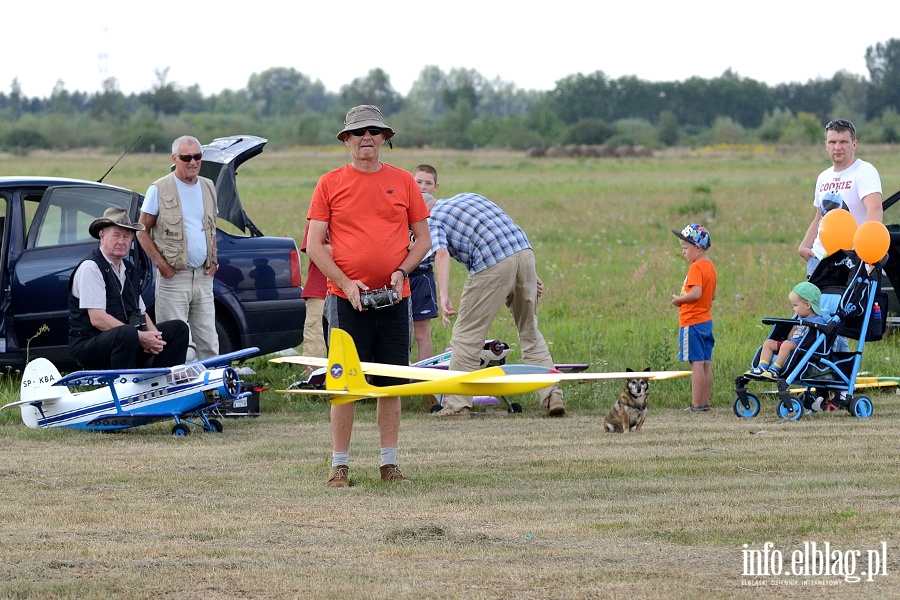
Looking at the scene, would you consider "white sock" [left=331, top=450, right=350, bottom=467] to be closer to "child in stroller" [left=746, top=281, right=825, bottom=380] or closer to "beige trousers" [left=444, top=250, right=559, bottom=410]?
"beige trousers" [left=444, top=250, right=559, bottom=410]

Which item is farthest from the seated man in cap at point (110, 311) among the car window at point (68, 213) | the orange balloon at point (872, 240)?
the orange balloon at point (872, 240)

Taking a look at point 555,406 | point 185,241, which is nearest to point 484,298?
point 555,406

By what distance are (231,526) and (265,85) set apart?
16678 centimetres

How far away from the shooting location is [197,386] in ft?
24.6

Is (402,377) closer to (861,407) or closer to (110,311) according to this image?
(110,311)

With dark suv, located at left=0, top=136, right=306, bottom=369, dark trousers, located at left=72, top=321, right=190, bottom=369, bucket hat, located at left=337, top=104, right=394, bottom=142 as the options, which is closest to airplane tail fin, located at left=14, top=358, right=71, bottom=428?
dark trousers, located at left=72, top=321, right=190, bottom=369

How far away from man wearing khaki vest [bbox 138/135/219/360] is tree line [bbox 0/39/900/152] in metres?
37.3

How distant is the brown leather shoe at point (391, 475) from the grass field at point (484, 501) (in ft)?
0.24

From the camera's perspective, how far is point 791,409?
8023mm

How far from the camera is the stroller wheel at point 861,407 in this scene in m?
8.06

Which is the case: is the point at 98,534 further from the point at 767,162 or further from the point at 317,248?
the point at 767,162

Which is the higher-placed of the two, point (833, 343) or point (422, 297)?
point (422, 297)

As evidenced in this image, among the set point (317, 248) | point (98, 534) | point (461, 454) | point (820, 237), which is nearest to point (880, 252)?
point (820, 237)

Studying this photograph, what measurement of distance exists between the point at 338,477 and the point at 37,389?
105 inches
